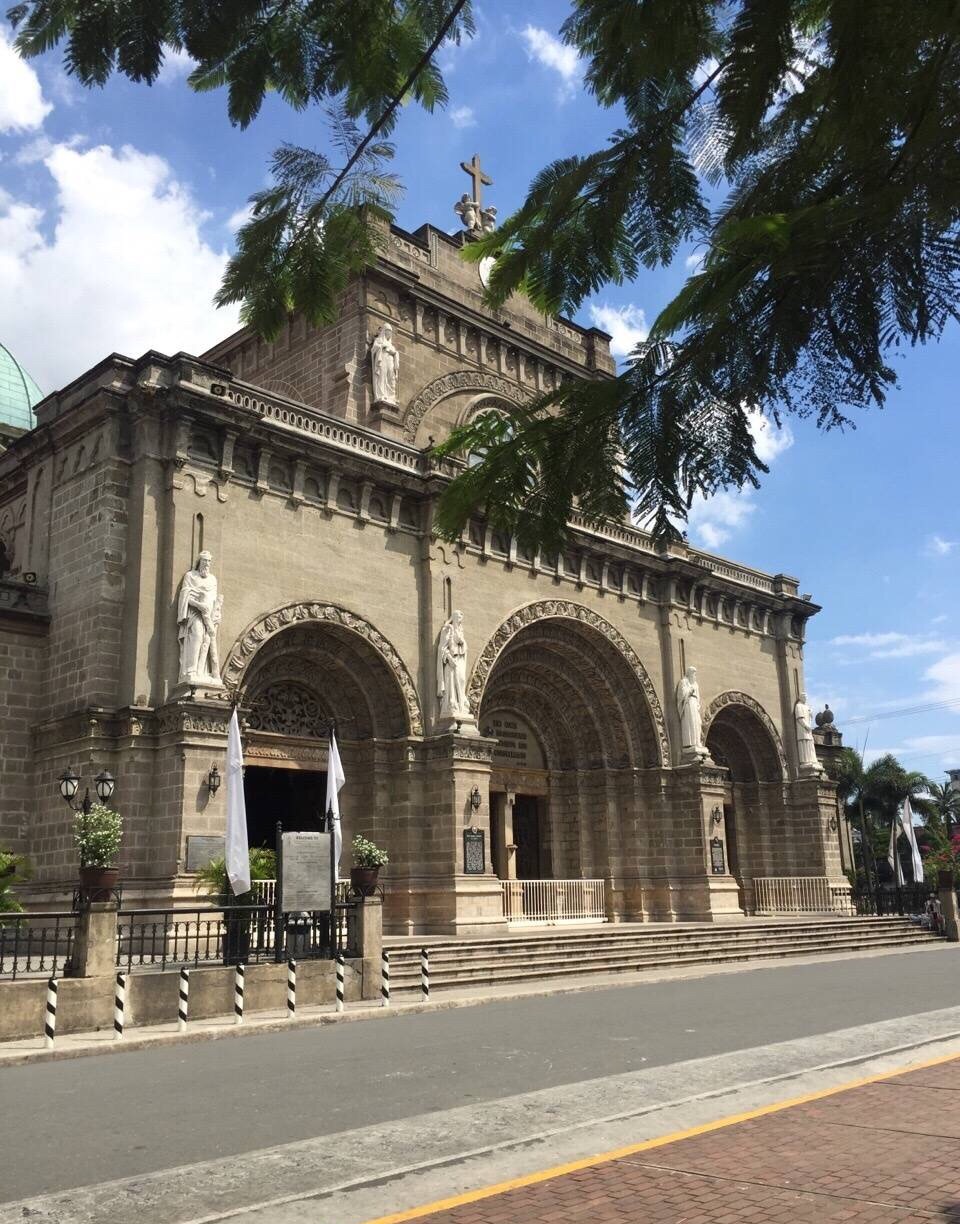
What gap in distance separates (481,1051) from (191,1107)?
→ 3.58 m

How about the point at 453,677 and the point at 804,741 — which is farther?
the point at 804,741

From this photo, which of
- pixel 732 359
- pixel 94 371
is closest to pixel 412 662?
pixel 94 371

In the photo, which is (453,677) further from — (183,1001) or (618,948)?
(183,1001)

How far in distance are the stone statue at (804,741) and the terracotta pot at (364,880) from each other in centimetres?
2218

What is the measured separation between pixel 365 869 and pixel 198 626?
577 cm

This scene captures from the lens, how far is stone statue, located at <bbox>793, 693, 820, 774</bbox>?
1439 inches

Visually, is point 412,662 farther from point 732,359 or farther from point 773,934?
point 732,359

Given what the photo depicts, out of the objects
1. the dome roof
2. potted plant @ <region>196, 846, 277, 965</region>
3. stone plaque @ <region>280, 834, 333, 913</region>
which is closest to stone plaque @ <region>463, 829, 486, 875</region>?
potted plant @ <region>196, 846, 277, 965</region>

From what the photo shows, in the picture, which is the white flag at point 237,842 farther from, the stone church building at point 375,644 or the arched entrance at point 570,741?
the arched entrance at point 570,741

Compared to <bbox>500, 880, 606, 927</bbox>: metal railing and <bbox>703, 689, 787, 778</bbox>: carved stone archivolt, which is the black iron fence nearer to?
<bbox>500, 880, 606, 927</bbox>: metal railing

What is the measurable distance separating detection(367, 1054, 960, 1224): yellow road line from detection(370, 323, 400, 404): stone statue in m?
21.6

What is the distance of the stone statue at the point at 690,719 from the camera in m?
31.3

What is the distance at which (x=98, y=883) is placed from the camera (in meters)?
14.6

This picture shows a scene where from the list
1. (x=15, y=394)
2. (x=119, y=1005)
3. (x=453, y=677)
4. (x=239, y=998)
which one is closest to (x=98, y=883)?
(x=119, y=1005)
